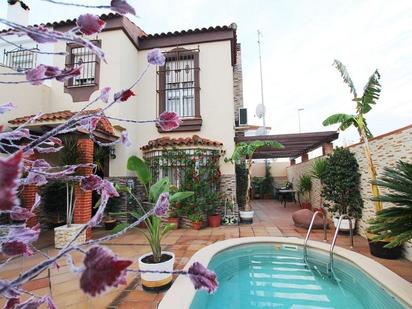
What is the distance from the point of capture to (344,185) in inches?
290

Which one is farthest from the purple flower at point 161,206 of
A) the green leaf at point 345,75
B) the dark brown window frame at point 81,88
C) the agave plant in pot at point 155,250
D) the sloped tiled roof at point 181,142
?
the dark brown window frame at point 81,88

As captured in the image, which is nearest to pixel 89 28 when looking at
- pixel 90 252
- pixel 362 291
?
pixel 90 252

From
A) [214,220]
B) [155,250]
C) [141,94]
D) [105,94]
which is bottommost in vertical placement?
[214,220]

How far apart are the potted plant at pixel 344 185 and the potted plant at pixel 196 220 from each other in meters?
4.19

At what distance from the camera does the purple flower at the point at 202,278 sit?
28.3 inches

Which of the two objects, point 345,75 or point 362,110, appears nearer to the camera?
point 362,110

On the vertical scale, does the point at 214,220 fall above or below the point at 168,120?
below

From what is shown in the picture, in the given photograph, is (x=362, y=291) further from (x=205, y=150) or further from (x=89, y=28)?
(x=205, y=150)

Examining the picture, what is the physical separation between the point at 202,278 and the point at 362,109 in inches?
285

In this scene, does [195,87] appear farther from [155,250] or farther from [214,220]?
[155,250]

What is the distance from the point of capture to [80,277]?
0.47 metres

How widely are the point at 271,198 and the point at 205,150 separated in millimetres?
11728

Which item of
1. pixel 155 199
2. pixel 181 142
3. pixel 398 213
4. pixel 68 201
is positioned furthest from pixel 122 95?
pixel 181 142

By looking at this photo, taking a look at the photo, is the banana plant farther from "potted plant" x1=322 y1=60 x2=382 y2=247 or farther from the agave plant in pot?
"potted plant" x1=322 y1=60 x2=382 y2=247
